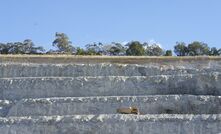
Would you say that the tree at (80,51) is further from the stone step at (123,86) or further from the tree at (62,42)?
the stone step at (123,86)

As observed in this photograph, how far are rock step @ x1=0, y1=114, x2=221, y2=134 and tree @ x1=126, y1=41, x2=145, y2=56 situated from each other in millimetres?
24244

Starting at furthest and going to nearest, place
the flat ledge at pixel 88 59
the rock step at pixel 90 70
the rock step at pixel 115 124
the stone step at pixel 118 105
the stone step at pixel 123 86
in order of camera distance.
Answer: the flat ledge at pixel 88 59 → the rock step at pixel 90 70 → the stone step at pixel 123 86 → the stone step at pixel 118 105 → the rock step at pixel 115 124

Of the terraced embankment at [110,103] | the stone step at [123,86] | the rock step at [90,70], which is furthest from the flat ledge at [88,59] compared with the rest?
the stone step at [123,86]

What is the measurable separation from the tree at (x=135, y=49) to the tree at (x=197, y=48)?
10.5 feet

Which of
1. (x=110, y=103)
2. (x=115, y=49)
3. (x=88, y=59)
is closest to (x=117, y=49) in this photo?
(x=115, y=49)

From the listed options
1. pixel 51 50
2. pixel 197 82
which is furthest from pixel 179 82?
pixel 51 50

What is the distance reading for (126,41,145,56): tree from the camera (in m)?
41.5

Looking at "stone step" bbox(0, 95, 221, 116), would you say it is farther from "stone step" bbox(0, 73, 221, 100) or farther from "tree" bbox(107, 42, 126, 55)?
"tree" bbox(107, 42, 126, 55)

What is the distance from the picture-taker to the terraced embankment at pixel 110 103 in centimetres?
1662

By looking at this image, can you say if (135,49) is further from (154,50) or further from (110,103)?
(110,103)

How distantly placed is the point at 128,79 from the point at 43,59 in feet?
29.9

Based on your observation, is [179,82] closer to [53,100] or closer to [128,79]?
[128,79]

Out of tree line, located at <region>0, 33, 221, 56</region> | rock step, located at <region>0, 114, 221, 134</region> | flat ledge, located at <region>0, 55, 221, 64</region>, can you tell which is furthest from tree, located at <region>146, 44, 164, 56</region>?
rock step, located at <region>0, 114, 221, 134</region>

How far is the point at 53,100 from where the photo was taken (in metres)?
19.0
